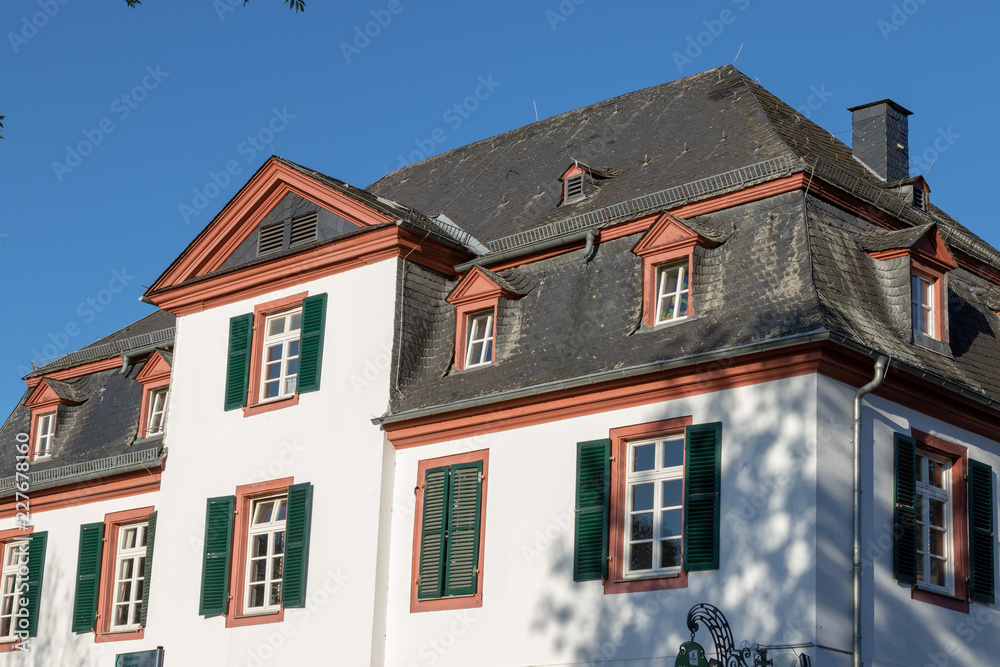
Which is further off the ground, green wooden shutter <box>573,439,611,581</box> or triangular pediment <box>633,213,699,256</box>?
triangular pediment <box>633,213,699,256</box>

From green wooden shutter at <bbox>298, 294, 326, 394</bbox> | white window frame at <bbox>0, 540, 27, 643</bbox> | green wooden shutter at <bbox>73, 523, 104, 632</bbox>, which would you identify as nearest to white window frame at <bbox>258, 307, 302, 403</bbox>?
green wooden shutter at <bbox>298, 294, 326, 394</bbox>

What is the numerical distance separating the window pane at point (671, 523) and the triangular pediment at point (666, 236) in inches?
126

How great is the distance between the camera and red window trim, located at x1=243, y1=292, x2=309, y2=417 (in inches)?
816

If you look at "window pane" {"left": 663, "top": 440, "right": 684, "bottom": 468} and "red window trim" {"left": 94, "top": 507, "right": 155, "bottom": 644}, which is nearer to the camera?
"window pane" {"left": 663, "top": 440, "right": 684, "bottom": 468}

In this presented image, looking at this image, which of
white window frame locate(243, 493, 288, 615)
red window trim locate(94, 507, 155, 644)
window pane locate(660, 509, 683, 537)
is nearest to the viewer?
window pane locate(660, 509, 683, 537)

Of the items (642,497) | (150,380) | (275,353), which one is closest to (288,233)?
(275,353)

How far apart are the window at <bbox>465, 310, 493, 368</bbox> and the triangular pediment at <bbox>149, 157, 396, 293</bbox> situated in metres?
1.99

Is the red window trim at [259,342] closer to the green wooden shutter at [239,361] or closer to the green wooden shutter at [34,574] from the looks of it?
the green wooden shutter at [239,361]

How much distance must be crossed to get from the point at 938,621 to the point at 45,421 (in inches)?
632

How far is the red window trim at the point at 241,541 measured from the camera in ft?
65.4

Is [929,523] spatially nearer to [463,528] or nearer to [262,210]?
[463,528]

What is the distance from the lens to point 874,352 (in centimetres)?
1560

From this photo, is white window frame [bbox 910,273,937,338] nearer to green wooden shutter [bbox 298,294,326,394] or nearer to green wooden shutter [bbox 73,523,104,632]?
green wooden shutter [bbox 298,294,326,394]

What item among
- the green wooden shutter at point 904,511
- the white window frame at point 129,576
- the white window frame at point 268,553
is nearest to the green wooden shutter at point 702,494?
the green wooden shutter at point 904,511
